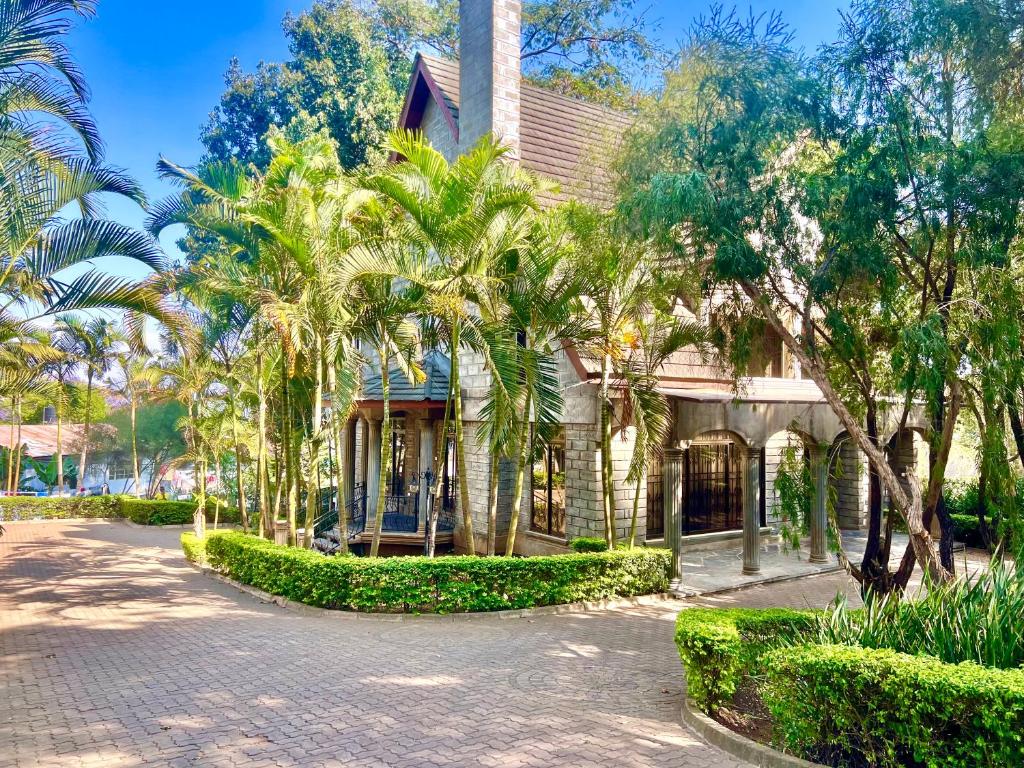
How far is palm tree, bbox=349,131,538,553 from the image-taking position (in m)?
9.71

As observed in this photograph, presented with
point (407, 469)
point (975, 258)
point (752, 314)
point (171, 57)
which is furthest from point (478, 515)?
point (171, 57)

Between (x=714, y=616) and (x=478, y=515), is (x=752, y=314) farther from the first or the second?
(x=478, y=515)

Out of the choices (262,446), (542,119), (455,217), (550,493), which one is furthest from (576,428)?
(542,119)

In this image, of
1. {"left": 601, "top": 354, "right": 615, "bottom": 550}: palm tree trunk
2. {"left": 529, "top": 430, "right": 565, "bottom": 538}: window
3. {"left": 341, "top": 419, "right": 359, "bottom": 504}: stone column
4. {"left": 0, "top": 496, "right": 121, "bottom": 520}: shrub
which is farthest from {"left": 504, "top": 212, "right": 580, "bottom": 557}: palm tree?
{"left": 0, "top": 496, "right": 121, "bottom": 520}: shrub

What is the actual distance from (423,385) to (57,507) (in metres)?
17.7

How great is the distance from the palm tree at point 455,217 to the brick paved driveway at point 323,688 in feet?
10.7

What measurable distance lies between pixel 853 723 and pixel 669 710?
1809 mm

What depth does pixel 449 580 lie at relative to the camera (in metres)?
9.99

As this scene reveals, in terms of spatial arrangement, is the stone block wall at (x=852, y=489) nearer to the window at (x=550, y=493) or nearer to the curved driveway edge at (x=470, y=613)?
the window at (x=550, y=493)

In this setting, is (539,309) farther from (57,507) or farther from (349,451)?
(57,507)

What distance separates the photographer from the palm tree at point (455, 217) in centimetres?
971

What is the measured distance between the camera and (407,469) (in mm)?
18672

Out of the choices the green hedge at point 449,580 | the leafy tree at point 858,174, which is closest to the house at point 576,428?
the green hedge at point 449,580

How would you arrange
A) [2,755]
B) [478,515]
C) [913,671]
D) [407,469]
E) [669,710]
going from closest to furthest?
[913,671]
[2,755]
[669,710]
[478,515]
[407,469]
